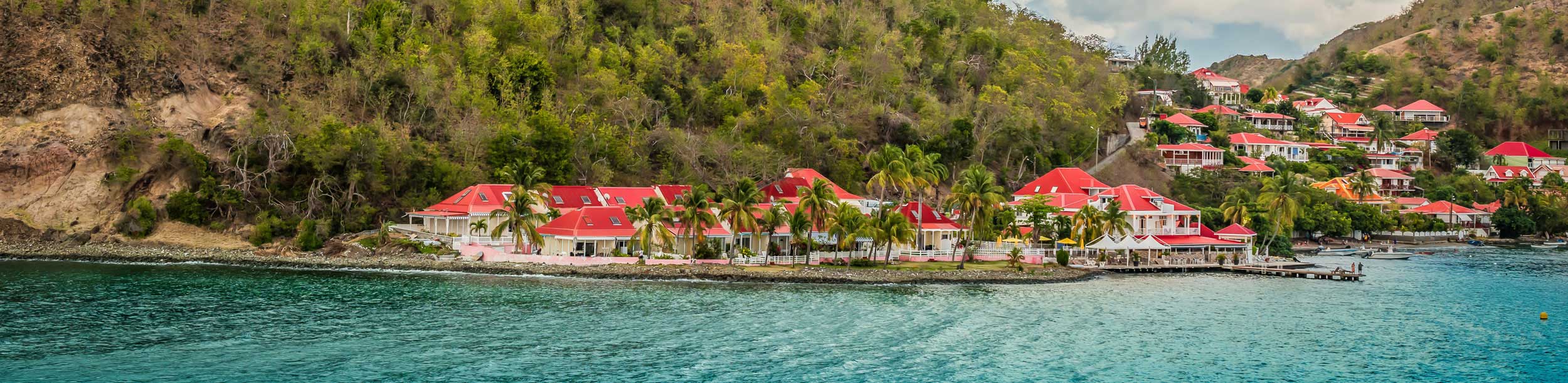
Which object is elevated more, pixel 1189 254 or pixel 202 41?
pixel 202 41

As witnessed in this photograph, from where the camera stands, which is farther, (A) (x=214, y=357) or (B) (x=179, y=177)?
(B) (x=179, y=177)

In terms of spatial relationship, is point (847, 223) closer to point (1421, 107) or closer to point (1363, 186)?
point (1363, 186)

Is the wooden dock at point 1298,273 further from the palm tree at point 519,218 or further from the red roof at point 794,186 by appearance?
the palm tree at point 519,218

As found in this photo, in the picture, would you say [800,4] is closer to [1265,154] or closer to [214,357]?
[1265,154]

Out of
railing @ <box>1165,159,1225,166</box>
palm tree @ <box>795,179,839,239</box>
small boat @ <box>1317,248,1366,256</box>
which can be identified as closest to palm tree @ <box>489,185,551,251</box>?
palm tree @ <box>795,179,839,239</box>

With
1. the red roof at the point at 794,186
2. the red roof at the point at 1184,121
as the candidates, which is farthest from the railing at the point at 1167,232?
the red roof at the point at 1184,121

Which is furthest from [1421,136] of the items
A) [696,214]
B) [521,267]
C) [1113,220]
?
[521,267]

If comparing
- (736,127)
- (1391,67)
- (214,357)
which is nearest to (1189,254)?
(736,127)
